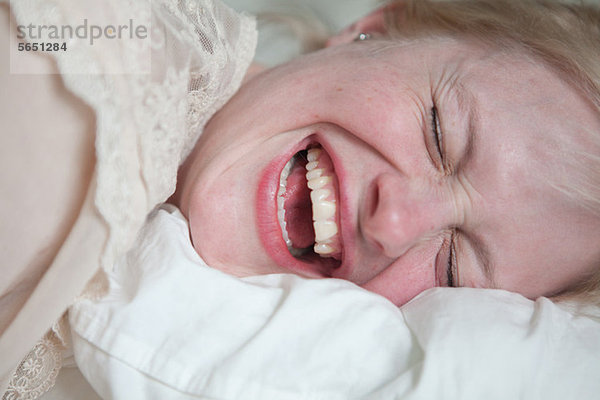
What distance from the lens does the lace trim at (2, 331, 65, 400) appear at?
2.64 ft

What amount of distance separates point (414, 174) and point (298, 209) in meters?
0.31

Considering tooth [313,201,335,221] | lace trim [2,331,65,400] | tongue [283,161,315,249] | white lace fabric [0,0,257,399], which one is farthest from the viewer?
tongue [283,161,315,249]

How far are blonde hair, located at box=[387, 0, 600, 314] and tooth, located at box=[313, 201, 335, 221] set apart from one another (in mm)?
391

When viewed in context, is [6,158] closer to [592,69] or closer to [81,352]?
[81,352]

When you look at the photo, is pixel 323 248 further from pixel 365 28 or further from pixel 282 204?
pixel 365 28

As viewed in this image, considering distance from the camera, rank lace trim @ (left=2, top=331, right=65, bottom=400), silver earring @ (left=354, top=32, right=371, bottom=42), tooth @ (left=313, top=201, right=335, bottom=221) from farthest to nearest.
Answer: silver earring @ (left=354, top=32, right=371, bottom=42)
tooth @ (left=313, top=201, right=335, bottom=221)
lace trim @ (left=2, top=331, right=65, bottom=400)

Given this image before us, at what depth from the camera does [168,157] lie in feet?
2.56

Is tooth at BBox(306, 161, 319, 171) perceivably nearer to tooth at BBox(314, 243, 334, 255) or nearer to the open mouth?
the open mouth

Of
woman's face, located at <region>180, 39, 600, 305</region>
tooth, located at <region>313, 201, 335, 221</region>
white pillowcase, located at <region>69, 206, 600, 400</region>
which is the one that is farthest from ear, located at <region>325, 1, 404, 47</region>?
white pillowcase, located at <region>69, 206, 600, 400</region>

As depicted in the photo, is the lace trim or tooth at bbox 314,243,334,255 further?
tooth at bbox 314,243,334,255

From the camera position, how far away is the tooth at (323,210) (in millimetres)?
917

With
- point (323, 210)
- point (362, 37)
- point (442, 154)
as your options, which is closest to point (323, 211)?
point (323, 210)

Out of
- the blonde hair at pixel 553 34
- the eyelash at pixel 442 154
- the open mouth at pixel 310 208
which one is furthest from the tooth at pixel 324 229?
the blonde hair at pixel 553 34

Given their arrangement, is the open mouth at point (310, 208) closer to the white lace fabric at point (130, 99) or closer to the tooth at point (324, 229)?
the tooth at point (324, 229)
